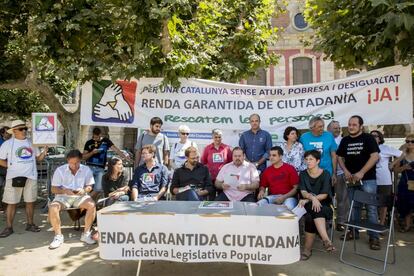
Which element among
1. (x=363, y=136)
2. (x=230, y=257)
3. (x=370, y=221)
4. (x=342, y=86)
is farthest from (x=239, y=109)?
(x=230, y=257)

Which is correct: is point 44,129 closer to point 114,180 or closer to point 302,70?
point 114,180

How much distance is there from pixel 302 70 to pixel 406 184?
2631cm

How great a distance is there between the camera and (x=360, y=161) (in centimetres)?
611

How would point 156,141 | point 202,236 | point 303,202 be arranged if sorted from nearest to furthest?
point 202,236
point 303,202
point 156,141

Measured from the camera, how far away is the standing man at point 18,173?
22.3ft

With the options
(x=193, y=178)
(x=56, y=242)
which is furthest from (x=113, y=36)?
(x=56, y=242)

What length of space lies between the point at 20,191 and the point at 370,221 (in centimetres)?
574

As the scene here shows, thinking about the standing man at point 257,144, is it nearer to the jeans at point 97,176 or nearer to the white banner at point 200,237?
the white banner at point 200,237

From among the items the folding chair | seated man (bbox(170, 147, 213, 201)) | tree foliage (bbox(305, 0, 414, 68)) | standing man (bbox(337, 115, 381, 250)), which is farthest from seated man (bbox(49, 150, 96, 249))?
tree foliage (bbox(305, 0, 414, 68))

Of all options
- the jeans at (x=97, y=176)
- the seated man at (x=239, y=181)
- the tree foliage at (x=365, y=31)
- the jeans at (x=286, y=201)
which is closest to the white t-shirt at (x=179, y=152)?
the seated man at (x=239, y=181)

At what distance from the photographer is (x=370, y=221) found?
5863mm

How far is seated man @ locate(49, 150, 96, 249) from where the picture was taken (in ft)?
→ 20.5

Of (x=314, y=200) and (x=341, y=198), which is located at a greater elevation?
(x=314, y=200)

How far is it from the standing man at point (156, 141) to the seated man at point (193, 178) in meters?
0.90
